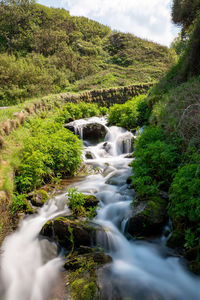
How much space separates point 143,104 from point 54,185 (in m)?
7.81

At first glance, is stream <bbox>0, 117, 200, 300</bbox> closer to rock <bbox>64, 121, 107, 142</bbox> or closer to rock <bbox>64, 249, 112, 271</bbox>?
rock <bbox>64, 249, 112, 271</bbox>

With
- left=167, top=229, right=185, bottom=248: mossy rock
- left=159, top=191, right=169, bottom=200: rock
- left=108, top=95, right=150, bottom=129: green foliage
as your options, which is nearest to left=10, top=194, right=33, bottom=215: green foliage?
left=159, top=191, right=169, bottom=200: rock

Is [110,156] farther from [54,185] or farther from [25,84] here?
[25,84]

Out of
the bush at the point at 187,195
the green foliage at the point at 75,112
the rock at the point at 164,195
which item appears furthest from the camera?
the green foliage at the point at 75,112

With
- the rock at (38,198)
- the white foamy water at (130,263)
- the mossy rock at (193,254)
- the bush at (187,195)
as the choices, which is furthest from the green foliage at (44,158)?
the mossy rock at (193,254)

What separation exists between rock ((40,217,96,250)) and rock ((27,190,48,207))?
109 centimetres

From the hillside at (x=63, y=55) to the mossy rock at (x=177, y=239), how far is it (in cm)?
1428

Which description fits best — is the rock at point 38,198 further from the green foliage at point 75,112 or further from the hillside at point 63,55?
the hillside at point 63,55

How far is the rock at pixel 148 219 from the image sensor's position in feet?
13.6

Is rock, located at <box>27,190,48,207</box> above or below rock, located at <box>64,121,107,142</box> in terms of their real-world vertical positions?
below

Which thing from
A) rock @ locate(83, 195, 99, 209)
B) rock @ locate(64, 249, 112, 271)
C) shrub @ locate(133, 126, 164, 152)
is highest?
shrub @ locate(133, 126, 164, 152)

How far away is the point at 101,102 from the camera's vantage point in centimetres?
1575

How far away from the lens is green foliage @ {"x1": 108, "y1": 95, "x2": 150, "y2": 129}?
36.4ft

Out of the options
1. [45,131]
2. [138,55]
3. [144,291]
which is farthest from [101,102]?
[138,55]
